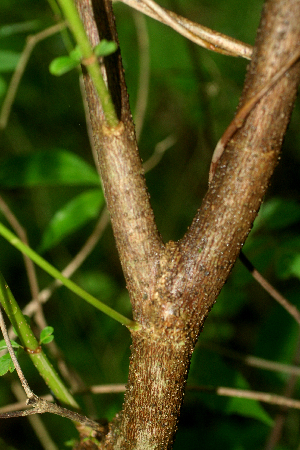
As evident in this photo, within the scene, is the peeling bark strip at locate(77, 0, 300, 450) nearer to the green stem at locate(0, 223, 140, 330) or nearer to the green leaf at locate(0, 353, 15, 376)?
the green stem at locate(0, 223, 140, 330)

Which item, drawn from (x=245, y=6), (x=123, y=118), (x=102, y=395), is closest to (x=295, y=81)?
(x=123, y=118)

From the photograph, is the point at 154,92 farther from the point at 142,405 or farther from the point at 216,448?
the point at 142,405

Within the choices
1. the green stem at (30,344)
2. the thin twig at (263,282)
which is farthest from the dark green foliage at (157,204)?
the green stem at (30,344)

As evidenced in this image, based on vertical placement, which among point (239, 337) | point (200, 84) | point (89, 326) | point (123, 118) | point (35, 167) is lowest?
point (123, 118)

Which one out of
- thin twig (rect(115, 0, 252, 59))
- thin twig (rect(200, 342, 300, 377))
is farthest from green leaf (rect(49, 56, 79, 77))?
thin twig (rect(200, 342, 300, 377))

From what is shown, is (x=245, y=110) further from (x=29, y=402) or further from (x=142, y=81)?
(x=142, y=81)

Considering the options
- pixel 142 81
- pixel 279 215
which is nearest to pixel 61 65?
pixel 142 81
